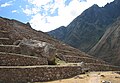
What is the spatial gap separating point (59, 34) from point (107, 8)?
2949cm

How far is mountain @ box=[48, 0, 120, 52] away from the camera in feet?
475

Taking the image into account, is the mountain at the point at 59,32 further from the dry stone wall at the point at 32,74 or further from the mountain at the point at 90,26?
the dry stone wall at the point at 32,74

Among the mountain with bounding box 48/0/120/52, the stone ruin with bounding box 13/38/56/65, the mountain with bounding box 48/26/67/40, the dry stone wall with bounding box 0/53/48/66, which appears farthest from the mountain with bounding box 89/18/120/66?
the dry stone wall with bounding box 0/53/48/66

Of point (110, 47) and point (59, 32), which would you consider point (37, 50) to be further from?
point (59, 32)

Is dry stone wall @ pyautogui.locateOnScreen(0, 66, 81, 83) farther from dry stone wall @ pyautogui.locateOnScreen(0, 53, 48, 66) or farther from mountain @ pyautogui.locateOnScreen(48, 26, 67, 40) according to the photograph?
mountain @ pyautogui.locateOnScreen(48, 26, 67, 40)

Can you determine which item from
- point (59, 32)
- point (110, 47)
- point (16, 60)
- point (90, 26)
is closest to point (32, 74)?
point (16, 60)

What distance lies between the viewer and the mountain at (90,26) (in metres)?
145

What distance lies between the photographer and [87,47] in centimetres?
13762

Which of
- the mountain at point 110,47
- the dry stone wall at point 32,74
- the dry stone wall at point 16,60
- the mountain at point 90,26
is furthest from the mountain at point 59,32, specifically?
the dry stone wall at point 16,60

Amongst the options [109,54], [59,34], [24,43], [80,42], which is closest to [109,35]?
[109,54]

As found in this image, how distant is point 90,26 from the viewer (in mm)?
152875

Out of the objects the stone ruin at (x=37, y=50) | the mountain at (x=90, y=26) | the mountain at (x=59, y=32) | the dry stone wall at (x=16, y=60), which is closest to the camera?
the dry stone wall at (x=16, y=60)

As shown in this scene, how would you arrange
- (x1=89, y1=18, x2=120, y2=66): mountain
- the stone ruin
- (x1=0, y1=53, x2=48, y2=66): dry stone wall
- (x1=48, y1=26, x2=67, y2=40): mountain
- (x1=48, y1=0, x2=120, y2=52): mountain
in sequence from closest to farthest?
(x1=0, y1=53, x2=48, y2=66): dry stone wall → the stone ruin → (x1=89, y1=18, x2=120, y2=66): mountain → (x1=48, y1=0, x2=120, y2=52): mountain → (x1=48, y1=26, x2=67, y2=40): mountain

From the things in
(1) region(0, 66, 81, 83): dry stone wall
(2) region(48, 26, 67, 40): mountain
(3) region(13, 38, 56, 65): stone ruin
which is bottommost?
(1) region(0, 66, 81, 83): dry stone wall
